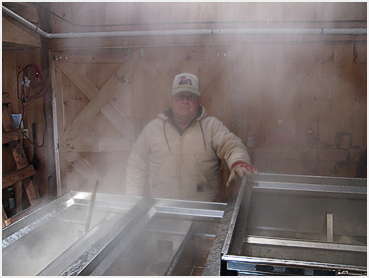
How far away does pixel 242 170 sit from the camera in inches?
73.7

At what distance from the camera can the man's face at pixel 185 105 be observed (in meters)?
2.68

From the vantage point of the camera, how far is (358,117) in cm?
348

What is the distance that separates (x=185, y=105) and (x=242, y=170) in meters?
0.98

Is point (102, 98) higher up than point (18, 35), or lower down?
lower down

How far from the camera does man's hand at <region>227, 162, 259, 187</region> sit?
6.02ft

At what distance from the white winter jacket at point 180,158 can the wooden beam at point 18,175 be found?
1628 millimetres

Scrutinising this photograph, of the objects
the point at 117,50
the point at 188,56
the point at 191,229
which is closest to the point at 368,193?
the point at 191,229

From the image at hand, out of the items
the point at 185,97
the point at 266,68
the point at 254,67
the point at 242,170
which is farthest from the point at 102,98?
the point at 242,170

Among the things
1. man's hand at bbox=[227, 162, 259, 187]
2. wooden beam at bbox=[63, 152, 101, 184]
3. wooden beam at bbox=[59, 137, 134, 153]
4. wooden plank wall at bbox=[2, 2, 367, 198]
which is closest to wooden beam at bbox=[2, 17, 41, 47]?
wooden plank wall at bbox=[2, 2, 367, 198]

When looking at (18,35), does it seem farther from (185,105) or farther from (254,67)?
(254,67)

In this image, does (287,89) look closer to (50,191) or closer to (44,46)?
(44,46)

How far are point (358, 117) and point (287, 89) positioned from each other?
2.63 feet

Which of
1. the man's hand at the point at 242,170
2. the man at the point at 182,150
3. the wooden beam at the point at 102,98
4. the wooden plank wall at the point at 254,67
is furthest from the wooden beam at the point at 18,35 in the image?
the man's hand at the point at 242,170

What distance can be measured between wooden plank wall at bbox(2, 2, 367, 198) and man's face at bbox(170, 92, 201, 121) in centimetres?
103
